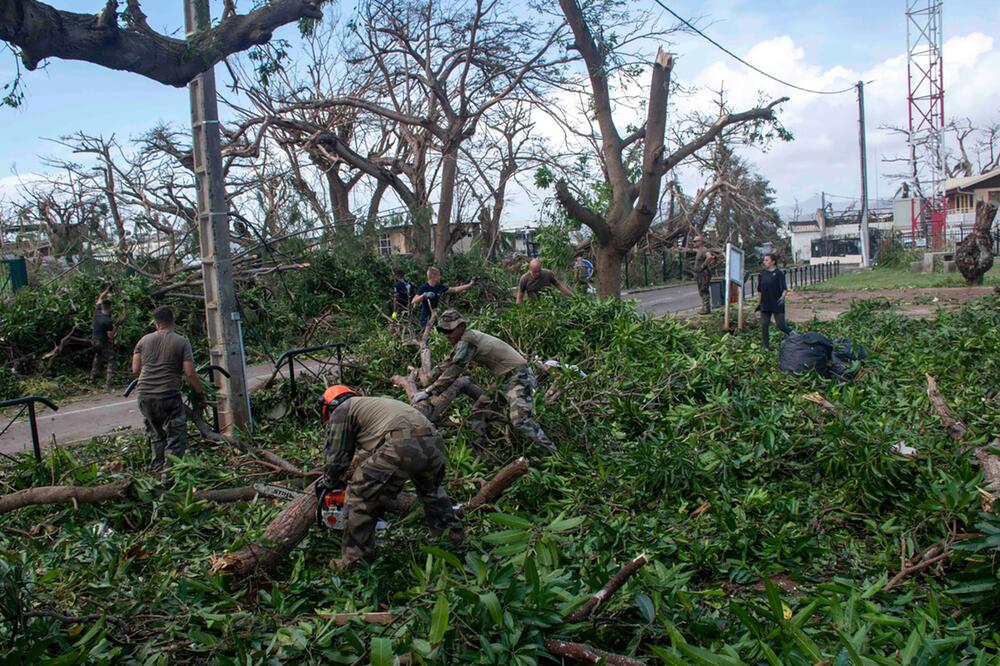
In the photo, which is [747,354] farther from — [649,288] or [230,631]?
[649,288]

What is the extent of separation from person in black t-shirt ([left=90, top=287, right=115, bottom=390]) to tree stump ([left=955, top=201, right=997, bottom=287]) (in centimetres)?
1928

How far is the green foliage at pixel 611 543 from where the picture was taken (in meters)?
3.54

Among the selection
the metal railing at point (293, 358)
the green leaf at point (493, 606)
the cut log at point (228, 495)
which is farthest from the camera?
the metal railing at point (293, 358)

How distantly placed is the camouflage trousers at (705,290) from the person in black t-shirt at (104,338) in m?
10.9

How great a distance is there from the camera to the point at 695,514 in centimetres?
559

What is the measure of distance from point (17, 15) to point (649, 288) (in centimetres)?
2918

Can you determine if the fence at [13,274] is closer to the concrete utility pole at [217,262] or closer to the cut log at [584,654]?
the concrete utility pole at [217,262]

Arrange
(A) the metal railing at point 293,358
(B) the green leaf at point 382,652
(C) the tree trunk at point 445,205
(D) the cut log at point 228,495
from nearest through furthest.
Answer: (B) the green leaf at point 382,652 → (D) the cut log at point 228,495 → (A) the metal railing at point 293,358 → (C) the tree trunk at point 445,205

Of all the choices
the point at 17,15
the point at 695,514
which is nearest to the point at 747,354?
the point at 695,514

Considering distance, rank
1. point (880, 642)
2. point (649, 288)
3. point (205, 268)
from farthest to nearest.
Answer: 1. point (649, 288)
2. point (205, 268)
3. point (880, 642)

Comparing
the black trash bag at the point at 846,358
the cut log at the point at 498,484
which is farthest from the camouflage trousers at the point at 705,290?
the cut log at the point at 498,484

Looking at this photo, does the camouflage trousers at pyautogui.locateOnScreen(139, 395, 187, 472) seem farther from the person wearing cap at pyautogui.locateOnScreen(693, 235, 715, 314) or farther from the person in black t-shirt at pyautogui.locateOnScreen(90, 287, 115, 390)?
the person wearing cap at pyautogui.locateOnScreen(693, 235, 715, 314)

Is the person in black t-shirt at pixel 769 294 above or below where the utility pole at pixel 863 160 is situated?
below

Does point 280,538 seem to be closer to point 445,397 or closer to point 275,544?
point 275,544
